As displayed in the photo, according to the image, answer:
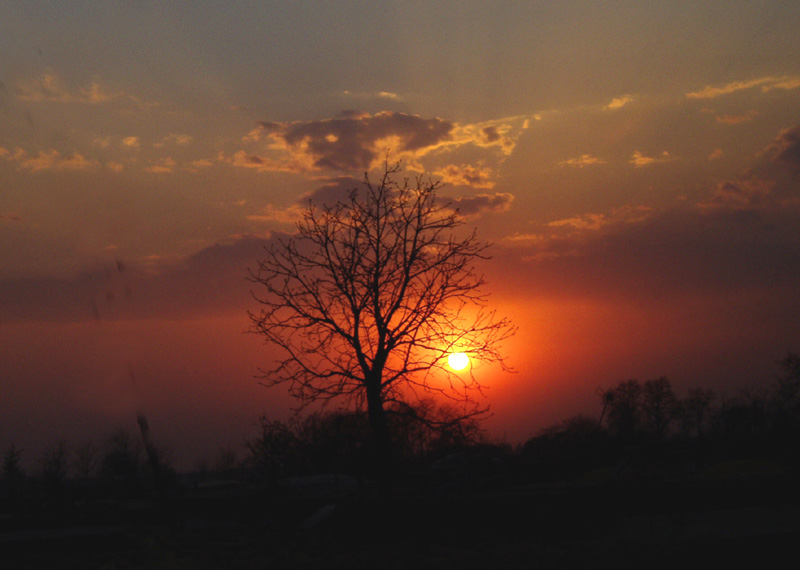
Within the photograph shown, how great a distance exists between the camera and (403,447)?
1775 centimetres

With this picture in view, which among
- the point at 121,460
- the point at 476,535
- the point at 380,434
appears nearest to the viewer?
the point at 476,535

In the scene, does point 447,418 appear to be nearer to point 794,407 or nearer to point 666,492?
point 666,492

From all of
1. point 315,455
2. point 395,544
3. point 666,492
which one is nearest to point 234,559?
point 395,544

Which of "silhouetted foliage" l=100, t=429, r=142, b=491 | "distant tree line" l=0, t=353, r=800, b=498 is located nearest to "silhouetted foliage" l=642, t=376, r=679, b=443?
"distant tree line" l=0, t=353, r=800, b=498

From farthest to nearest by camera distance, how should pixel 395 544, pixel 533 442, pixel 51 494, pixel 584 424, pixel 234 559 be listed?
pixel 584 424, pixel 533 442, pixel 51 494, pixel 395 544, pixel 234 559

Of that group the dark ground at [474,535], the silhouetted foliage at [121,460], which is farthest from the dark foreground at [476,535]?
the silhouetted foliage at [121,460]

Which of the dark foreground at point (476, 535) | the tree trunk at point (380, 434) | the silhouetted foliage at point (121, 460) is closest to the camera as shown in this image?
the dark foreground at point (476, 535)

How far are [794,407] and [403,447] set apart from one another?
2450 inches

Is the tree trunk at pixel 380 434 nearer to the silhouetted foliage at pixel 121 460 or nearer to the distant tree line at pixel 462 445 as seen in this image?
the distant tree line at pixel 462 445

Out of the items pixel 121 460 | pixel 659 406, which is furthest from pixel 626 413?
pixel 121 460

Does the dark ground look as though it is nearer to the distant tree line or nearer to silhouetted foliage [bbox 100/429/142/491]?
the distant tree line

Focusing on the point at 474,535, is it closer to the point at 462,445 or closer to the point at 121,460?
the point at 462,445

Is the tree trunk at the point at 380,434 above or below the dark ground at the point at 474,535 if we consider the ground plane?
above

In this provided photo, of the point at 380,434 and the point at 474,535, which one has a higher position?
the point at 380,434
